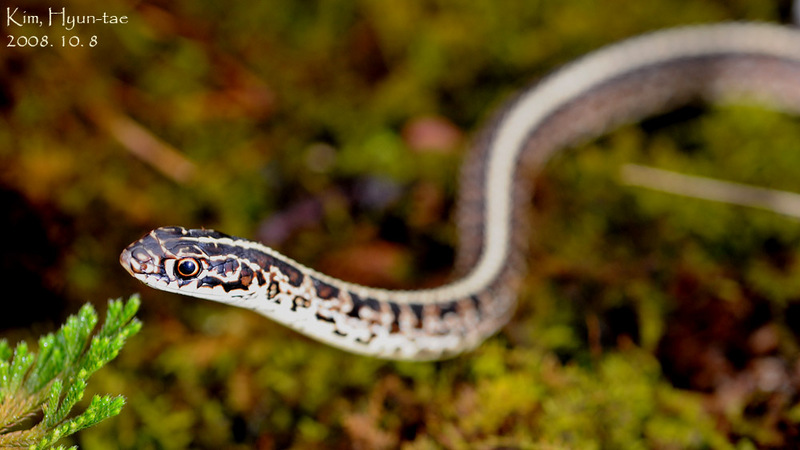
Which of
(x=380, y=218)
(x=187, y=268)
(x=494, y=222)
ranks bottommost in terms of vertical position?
(x=380, y=218)

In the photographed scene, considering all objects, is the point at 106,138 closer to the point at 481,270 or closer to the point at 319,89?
the point at 319,89

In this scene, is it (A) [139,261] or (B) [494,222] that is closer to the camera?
(A) [139,261]

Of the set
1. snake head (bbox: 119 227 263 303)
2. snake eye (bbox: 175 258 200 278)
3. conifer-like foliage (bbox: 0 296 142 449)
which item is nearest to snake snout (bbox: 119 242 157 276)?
snake head (bbox: 119 227 263 303)

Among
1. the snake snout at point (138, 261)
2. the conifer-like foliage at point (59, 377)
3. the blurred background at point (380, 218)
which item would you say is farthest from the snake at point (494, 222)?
the conifer-like foliage at point (59, 377)

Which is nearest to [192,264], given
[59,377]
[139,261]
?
[139,261]

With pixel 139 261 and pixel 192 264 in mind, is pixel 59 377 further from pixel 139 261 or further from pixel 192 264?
pixel 192 264

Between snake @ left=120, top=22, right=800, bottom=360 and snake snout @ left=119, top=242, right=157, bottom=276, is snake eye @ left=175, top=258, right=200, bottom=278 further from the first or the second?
snake snout @ left=119, top=242, right=157, bottom=276

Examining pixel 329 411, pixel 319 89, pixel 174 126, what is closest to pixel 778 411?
Result: pixel 329 411
